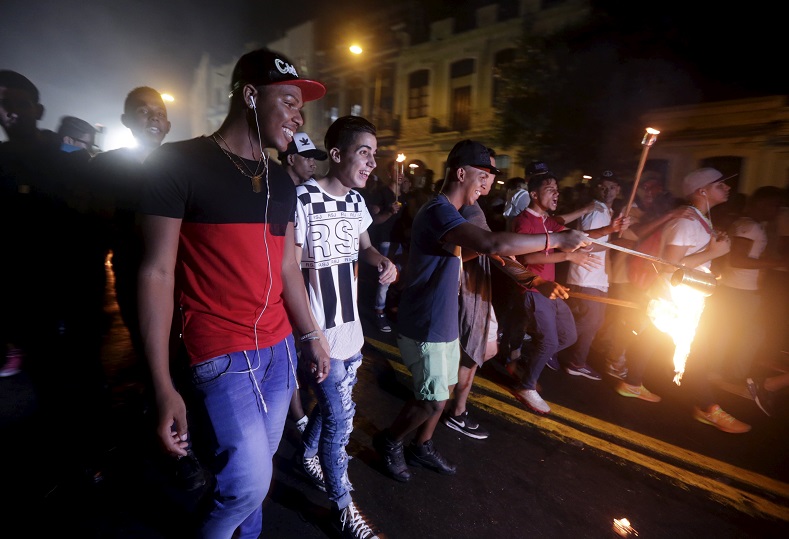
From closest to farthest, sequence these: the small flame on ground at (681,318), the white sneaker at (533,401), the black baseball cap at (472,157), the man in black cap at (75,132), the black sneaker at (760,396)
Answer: the black baseball cap at (472,157) < the small flame on ground at (681,318) < the white sneaker at (533,401) < the black sneaker at (760,396) < the man in black cap at (75,132)

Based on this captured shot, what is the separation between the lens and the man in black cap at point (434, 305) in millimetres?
2814

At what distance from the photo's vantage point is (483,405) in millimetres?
4191

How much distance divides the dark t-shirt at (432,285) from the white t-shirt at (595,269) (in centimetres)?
278

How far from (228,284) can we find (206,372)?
0.36 m

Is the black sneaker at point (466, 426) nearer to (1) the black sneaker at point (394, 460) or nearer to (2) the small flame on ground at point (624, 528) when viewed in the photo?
(1) the black sneaker at point (394, 460)

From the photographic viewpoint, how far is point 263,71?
1817 mm

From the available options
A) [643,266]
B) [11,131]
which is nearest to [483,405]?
[643,266]

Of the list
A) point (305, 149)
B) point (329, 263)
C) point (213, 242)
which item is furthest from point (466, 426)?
point (213, 242)

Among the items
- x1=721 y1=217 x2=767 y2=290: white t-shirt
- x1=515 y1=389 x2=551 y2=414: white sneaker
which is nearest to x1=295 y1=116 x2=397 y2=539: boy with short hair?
x1=515 y1=389 x2=551 y2=414: white sneaker

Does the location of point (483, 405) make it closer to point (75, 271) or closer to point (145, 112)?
point (75, 271)

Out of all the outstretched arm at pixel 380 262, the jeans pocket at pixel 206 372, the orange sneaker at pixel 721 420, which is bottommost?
the orange sneaker at pixel 721 420

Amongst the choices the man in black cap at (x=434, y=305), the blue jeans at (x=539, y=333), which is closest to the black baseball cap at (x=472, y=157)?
the man in black cap at (x=434, y=305)

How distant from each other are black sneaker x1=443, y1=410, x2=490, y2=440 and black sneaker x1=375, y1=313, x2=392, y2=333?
2479mm

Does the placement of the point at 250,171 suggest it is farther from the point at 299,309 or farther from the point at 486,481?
the point at 486,481
